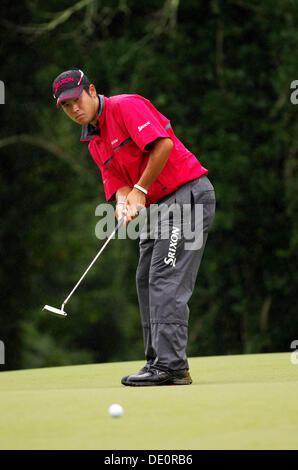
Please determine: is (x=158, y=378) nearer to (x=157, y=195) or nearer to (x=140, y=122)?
(x=157, y=195)

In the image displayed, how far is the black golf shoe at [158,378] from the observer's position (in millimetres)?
4316

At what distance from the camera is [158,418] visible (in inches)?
122

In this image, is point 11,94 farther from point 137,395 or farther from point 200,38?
point 137,395

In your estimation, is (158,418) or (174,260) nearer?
(158,418)

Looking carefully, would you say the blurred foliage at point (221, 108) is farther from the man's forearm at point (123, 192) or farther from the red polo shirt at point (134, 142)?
the red polo shirt at point (134, 142)

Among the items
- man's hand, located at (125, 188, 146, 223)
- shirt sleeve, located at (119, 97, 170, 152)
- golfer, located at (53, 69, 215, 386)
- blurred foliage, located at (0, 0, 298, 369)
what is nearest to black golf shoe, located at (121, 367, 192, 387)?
golfer, located at (53, 69, 215, 386)

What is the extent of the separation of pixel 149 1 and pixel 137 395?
823 cm

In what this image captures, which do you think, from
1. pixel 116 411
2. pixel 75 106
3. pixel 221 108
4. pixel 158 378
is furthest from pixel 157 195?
pixel 221 108

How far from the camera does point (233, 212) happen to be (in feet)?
34.5

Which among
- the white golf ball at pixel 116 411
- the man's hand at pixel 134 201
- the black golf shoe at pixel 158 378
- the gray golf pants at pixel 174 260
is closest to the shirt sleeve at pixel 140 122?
the man's hand at pixel 134 201

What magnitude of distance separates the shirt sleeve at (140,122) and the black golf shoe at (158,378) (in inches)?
40.7

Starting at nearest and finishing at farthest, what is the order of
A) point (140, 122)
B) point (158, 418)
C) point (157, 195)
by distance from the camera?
point (158, 418) < point (140, 122) < point (157, 195)

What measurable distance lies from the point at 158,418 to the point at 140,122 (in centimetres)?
163
